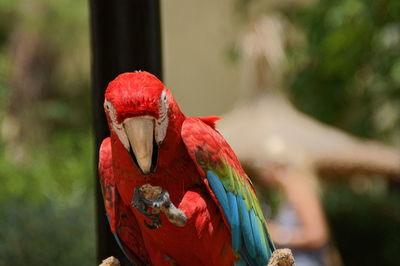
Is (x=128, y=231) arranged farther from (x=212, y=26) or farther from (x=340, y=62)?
(x=212, y=26)

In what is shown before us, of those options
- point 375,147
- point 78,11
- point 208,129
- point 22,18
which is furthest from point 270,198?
point 22,18

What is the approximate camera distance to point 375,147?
12.7 ft

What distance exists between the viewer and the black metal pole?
54.0 inches

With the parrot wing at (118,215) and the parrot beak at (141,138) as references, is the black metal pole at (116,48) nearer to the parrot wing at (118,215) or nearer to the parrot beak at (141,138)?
the parrot wing at (118,215)

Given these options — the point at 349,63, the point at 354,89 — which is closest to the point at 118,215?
the point at 349,63

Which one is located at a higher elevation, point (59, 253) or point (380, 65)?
point (380, 65)

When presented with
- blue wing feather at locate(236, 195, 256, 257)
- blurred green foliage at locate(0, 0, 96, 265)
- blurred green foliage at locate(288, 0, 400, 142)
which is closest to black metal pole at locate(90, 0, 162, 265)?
blue wing feather at locate(236, 195, 256, 257)

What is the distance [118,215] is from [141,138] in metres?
0.21

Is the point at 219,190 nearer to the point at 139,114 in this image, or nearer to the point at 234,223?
the point at 234,223

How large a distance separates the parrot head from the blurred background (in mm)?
1708

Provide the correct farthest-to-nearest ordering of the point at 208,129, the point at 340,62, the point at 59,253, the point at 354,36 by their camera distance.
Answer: the point at 340,62
the point at 354,36
the point at 59,253
the point at 208,129

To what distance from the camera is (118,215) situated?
1071mm

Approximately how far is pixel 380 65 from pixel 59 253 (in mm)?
1721

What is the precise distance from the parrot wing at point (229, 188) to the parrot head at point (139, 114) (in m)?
0.08
